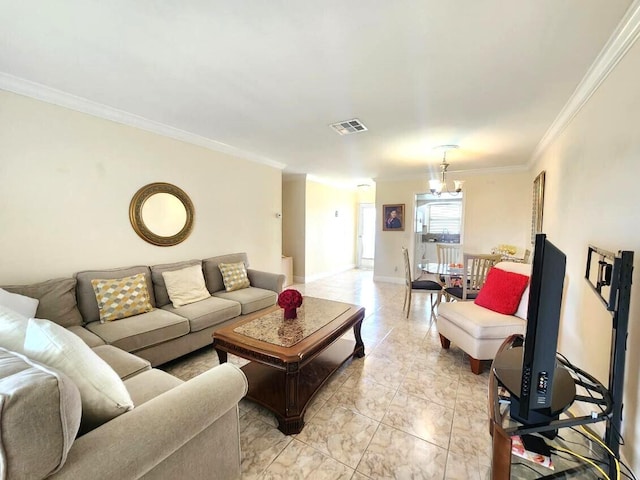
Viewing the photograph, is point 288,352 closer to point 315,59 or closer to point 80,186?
point 315,59

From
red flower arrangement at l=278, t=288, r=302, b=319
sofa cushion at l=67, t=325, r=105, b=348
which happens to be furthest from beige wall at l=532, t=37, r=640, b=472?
sofa cushion at l=67, t=325, r=105, b=348

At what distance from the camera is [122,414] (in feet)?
3.35

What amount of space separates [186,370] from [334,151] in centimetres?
328

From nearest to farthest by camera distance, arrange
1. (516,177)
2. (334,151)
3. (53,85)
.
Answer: (53,85) → (334,151) → (516,177)

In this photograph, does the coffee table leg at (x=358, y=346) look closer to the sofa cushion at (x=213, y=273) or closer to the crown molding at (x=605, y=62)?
the sofa cushion at (x=213, y=273)

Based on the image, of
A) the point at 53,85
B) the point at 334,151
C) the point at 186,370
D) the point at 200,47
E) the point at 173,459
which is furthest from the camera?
the point at 334,151

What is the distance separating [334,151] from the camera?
13.3ft

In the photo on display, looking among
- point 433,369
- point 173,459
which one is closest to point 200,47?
point 173,459

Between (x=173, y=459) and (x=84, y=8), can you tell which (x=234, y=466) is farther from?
(x=84, y=8)

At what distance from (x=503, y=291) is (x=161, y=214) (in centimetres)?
371

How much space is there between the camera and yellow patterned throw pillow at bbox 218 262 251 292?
3463mm

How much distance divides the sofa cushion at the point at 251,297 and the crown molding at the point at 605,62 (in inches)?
137

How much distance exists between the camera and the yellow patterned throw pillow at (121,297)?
7.84 ft

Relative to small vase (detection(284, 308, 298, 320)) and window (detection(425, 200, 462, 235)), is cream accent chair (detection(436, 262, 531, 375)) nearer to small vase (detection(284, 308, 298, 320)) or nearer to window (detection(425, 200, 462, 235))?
small vase (detection(284, 308, 298, 320))
